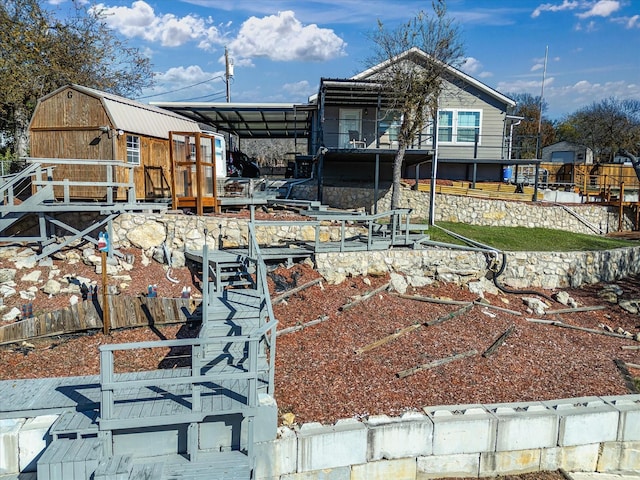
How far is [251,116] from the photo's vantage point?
82.6 feet

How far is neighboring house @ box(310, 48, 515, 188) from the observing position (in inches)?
840

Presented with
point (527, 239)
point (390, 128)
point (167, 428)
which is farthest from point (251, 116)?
point (167, 428)

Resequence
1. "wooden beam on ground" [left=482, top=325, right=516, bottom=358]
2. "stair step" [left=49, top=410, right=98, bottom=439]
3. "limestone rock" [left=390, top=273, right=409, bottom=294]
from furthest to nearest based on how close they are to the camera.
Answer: "limestone rock" [left=390, top=273, right=409, bottom=294] < "wooden beam on ground" [left=482, top=325, right=516, bottom=358] < "stair step" [left=49, top=410, right=98, bottom=439]

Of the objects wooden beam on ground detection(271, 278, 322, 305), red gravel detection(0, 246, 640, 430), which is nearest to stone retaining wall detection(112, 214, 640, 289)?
red gravel detection(0, 246, 640, 430)

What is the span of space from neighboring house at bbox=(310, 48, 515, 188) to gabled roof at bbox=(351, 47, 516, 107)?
0.04 meters

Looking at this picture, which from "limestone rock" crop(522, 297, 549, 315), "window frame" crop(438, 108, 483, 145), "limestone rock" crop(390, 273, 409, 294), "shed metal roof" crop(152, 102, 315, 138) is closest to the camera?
"limestone rock" crop(522, 297, 549, 315)

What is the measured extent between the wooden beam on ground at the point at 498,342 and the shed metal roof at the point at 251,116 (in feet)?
53.2

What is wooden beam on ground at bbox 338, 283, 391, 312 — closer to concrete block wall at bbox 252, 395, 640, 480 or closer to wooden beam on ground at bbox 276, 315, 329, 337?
wooden beam on ground at bbox 276, 315, 329, 337

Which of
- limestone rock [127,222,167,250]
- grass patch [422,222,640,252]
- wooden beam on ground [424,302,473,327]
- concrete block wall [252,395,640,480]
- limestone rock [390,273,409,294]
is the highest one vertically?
limestone rock [127,222,167,250]

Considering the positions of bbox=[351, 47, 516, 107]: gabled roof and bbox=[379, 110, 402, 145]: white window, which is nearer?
bbox=[351, 47, 516, 107]: gabled roof

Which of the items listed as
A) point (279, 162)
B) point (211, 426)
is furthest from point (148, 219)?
point (279, 162)

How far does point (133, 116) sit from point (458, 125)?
15.0 metres

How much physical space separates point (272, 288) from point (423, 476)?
577cm

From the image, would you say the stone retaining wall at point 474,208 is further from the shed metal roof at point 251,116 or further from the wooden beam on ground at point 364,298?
the wooden beam on ground at point 364,298
